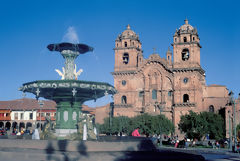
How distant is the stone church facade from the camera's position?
51406 mm

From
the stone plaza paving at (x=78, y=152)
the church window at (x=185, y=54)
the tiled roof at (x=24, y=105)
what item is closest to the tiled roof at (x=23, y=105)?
the tiled roof at (x=24, y=105)

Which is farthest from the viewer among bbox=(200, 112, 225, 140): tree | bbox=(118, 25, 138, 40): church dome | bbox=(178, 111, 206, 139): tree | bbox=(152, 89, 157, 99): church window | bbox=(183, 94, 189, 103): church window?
bbox=(118, 25, 138, 40): church dome

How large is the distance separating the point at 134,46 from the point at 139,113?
9.78 metres

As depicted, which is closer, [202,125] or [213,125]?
[202,125]

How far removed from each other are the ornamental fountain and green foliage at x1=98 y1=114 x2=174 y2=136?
25505 mm

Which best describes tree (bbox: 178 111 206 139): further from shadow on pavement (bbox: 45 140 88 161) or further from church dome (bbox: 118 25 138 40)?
shadow on pavement (bbox: 45 140 88 161)

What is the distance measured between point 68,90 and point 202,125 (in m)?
26.8

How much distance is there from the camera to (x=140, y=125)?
47.7 metres

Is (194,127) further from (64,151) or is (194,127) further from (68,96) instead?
(64,151)

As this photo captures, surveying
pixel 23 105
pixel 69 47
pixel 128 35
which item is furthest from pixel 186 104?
pixel 69 47

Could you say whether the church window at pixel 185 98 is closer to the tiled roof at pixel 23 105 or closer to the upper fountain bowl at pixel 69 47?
the tiled roof at pixel 23 105

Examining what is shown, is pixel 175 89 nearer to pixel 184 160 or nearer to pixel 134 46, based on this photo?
pixel 134 46

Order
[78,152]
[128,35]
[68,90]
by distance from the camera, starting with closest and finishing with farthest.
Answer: [78,152], [68,90], [128,35]

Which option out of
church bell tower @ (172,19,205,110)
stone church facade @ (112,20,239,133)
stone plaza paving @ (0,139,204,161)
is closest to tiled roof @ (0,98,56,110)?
stone church facade @ (112,20,239,133)
